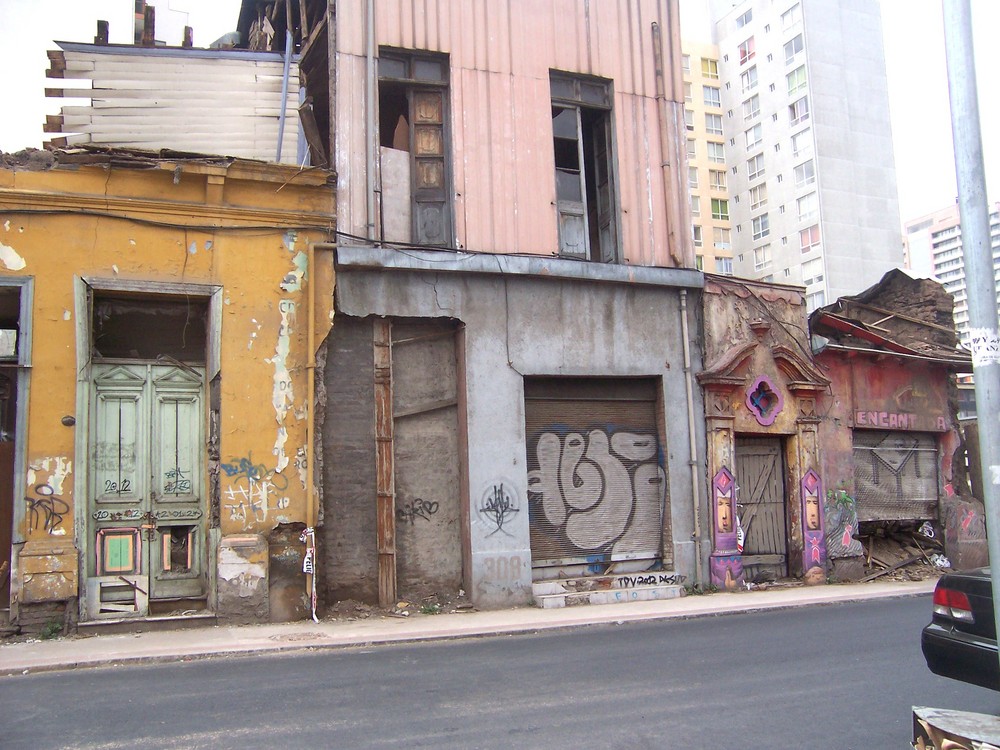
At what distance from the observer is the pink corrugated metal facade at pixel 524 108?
1277 centimetres

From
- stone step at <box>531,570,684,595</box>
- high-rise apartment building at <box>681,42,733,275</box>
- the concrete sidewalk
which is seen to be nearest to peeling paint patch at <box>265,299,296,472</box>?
the concrete sidewalk

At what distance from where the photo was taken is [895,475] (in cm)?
1681

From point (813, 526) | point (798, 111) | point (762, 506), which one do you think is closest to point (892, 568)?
point (813, 526)

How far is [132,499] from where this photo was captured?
11.1 m

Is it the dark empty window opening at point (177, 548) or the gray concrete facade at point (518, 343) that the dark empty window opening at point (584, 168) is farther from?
the dark empty window opening at point (177, 548)

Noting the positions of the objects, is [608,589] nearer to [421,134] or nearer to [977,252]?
[421,134]

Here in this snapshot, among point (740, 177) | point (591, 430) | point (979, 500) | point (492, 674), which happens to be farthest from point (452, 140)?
point (740, 177)

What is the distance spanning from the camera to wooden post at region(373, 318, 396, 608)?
1195cm

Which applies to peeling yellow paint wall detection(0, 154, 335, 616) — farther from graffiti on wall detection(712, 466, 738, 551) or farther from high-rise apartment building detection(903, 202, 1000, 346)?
high-rise apartment building detection(903, 202, 1000, 346)

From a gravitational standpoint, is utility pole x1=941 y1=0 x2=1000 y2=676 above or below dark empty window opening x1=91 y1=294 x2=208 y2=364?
below

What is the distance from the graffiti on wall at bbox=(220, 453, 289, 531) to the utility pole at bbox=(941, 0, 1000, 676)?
8.96 m

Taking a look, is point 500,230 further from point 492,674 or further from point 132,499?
point 492,674

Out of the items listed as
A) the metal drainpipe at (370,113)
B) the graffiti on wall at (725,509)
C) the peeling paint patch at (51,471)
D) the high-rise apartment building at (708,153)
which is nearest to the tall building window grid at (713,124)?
the high-rise apartment building at (708,153)

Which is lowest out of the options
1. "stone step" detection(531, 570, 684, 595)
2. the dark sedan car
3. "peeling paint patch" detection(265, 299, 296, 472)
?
"stone step" detection(531, 570, 684, 595)
